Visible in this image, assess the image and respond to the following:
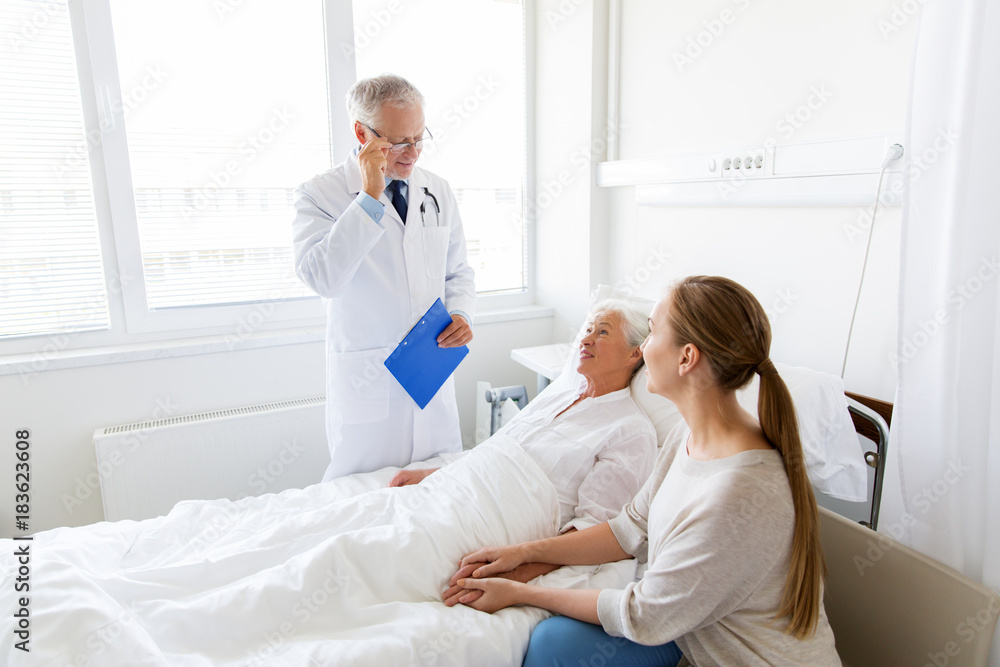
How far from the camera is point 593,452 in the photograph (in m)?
1.53

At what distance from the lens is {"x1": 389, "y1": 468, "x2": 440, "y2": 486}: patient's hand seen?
5.73 ft

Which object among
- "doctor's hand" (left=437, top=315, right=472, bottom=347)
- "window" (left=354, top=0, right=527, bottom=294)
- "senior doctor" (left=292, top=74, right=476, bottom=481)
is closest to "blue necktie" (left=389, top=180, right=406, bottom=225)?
"senior doctor" (left=292, top=74, right=476, bottom=481)

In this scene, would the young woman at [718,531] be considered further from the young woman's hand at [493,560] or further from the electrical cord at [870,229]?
the electrical cord at [870,229]

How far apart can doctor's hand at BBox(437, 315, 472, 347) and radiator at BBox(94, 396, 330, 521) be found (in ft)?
2.75

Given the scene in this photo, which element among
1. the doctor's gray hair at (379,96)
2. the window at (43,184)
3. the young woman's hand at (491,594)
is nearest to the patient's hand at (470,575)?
the young woman's hand at (491,594)

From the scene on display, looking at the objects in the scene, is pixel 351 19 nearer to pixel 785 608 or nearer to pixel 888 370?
pixel 888 370

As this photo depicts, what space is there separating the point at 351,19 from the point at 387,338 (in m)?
1.47

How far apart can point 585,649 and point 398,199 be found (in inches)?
53.1

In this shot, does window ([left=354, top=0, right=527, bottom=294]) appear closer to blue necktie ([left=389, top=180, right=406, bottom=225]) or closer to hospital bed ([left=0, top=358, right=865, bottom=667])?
blue necktie ([left=389, top=180, right=406, bottom=225])

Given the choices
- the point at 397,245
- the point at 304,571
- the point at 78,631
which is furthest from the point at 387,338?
the point at 78,631

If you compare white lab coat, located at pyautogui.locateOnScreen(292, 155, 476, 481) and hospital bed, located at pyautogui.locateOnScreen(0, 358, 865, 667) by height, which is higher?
white lab coat, located at pyautogui.locateOnScreen(292, 155, 476, 481)

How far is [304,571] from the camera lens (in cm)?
117

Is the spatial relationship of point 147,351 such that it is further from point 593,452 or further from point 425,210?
point 593,452

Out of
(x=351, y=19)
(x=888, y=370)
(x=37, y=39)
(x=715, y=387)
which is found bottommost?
(x=888, y=370)
